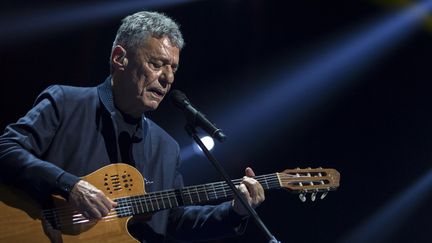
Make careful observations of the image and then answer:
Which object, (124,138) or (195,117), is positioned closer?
(195,117)

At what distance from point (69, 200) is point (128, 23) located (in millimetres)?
978

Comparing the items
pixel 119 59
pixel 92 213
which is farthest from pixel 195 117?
pixel 119 59

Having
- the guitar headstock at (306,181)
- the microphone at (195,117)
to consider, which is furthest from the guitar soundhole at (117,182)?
the guitar headstock at (306,181)

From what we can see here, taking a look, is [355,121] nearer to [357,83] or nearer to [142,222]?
[357,83]

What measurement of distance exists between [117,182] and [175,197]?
0.31 meters

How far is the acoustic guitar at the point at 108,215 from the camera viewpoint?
226 cm

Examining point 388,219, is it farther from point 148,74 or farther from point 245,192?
point 148,74

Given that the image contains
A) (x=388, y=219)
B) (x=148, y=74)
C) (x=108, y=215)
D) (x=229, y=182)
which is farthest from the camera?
(x=388, y=219)

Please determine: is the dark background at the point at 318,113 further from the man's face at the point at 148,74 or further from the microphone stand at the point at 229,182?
the microphone stand at the point at 229,182

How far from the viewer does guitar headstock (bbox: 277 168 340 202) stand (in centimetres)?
288

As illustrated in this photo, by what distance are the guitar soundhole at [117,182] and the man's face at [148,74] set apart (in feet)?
1.21

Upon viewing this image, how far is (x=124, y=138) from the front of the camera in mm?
2689

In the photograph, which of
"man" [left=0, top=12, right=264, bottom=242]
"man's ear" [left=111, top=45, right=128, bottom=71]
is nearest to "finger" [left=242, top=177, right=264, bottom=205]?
"man" [left=0, top=12, right=264, bottom=242]

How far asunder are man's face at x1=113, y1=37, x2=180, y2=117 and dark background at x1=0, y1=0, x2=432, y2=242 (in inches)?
64.6
